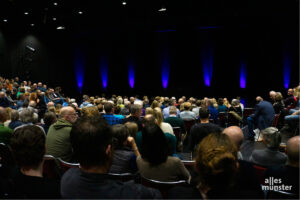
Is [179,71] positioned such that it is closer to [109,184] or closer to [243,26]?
[243,26]

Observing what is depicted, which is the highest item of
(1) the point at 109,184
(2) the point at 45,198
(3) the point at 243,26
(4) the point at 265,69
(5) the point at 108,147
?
(3) the point at 243,26

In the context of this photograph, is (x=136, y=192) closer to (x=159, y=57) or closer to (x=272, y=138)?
(x=272, y=138)

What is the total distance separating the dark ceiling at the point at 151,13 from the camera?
11180 millimetres

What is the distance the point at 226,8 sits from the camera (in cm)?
1140

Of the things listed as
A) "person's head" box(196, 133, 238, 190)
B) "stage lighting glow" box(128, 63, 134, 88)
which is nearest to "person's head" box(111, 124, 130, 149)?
"person's head" box(196, 133, 238, 190)

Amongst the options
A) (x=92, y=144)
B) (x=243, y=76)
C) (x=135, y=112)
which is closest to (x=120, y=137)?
(x=92, y=144)

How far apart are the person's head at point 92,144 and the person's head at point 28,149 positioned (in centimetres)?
36

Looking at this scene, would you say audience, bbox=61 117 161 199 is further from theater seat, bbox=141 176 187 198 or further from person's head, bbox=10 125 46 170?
theater seat, bbox=141 176 187 198

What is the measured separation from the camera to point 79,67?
16.6 metres

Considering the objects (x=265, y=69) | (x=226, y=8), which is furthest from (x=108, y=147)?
(x=265, y=69)

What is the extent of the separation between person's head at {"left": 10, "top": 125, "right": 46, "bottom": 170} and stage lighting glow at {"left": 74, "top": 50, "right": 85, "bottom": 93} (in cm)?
1534

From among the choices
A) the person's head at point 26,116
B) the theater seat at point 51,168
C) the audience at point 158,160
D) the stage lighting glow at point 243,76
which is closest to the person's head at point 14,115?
the person's head at point 26,116

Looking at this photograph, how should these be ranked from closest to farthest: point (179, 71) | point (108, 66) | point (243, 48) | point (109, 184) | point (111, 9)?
point (109, 184), point (111, 9), point (243, 48), point (179, 71), point (108, 66)

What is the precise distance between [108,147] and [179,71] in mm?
13637
